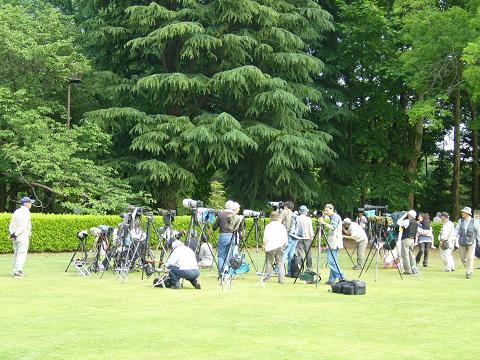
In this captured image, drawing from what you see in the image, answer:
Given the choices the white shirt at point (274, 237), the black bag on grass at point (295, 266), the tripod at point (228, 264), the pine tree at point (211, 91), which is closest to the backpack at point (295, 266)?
the black bag on grass at point (295, 266)

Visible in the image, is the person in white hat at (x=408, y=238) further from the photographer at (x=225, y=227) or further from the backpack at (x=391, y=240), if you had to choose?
the photographer at (x=225, y=227)

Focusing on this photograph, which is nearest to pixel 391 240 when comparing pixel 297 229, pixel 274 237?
pixel 297 229

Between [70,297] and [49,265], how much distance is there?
292 inches

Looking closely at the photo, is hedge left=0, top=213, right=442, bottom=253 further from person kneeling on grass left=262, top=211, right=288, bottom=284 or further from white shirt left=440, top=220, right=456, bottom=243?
person kneeling on grass left=262, top=211, right=288, bottom=284

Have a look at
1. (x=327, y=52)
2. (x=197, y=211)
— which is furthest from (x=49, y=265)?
(x=327, y=52)

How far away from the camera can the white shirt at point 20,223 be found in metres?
15.8

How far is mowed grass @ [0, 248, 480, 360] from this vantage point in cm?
806

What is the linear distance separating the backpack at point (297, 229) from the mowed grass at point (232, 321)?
1.93 m

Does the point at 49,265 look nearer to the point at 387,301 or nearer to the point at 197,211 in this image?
the point at 197,211

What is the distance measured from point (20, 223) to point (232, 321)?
7.57 metres

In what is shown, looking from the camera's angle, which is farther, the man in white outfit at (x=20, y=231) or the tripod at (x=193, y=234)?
the tripod at (x=193, y=234)

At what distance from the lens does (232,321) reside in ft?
33.2

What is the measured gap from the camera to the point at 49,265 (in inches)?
771

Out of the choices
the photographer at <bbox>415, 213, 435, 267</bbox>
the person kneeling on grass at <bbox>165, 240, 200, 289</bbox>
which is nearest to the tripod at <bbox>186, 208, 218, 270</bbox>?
the person kneeling on grass at <bbox>165, 240, 200, 289</bbox>
